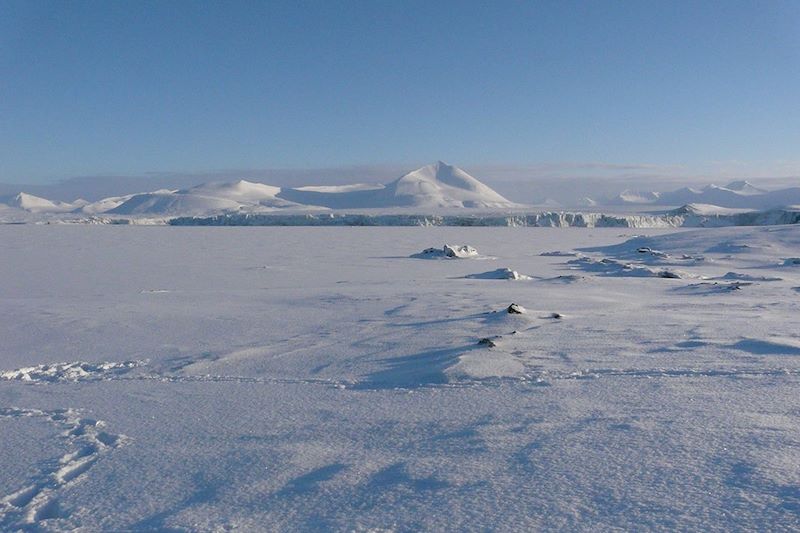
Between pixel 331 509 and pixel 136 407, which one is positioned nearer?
pixel 331 509

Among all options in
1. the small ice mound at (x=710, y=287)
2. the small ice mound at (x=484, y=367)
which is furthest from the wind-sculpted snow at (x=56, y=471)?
the small ice mound at (x=710, y=287)

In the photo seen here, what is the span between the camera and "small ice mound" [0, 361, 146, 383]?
155 inches

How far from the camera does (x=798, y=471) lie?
223 centimetres

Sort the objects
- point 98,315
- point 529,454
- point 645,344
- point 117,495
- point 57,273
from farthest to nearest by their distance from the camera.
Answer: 1. point 57,273
2. point 98,315
3. point 645,344
4. point 529,454
5. point 117,495

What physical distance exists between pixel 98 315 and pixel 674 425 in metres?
4.90

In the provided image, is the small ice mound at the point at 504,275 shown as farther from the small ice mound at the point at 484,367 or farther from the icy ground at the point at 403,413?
the small ice mound at the point at 484,367

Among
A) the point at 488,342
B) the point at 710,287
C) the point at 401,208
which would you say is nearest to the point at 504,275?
the point at 710,287

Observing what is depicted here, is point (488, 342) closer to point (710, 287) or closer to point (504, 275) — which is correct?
point (710, 287)

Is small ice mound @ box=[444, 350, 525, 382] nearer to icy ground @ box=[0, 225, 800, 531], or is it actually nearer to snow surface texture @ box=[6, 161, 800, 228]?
icy ground @ box=[0, 225, 800, 531]

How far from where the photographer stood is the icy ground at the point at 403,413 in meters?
2.12

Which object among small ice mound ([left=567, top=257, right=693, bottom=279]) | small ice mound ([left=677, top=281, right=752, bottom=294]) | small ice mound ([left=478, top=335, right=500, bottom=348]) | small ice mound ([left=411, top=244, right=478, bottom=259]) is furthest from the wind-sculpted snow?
small ice mound ([left=411, top=244, right=478, bottom=259])

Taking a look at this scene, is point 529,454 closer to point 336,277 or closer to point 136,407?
point 136,407

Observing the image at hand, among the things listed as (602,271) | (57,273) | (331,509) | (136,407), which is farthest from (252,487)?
(57,273)

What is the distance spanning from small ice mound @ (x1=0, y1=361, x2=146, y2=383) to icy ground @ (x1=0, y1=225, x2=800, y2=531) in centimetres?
2
